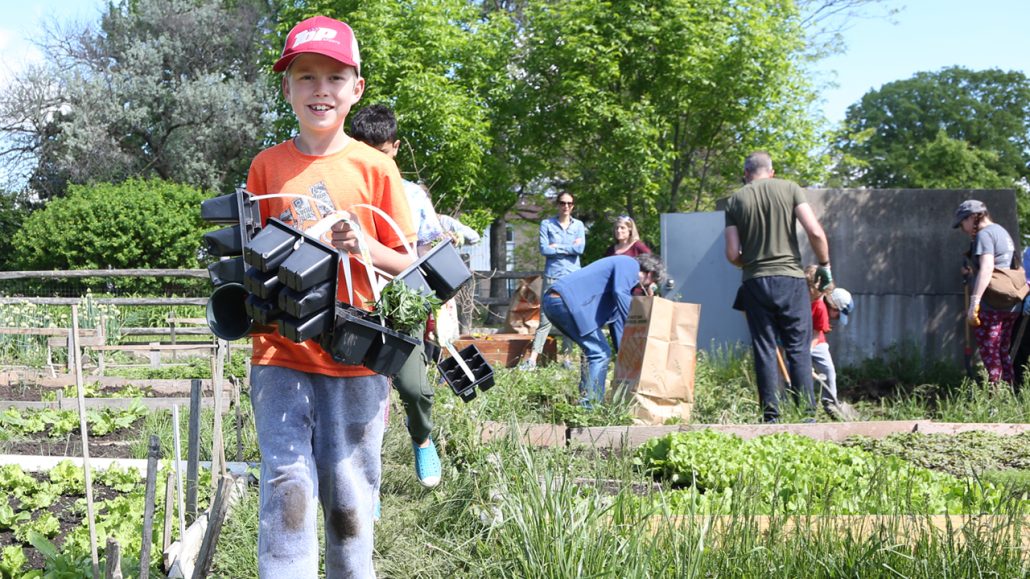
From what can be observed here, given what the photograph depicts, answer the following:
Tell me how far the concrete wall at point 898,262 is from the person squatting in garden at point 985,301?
1791 millimetres

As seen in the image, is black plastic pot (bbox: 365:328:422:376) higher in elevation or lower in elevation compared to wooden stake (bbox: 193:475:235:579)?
higher

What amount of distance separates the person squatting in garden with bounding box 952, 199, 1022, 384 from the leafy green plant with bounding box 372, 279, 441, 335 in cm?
648

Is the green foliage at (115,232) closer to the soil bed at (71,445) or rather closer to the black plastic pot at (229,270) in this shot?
the soil bed at (71,445)

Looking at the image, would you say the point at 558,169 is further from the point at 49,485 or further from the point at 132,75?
the point at 49,485

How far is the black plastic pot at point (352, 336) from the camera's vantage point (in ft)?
8.00

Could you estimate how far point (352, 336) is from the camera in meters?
2.45

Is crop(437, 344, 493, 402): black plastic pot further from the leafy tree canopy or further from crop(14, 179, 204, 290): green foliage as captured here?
crop(14, 179, 204, 290): green foliage

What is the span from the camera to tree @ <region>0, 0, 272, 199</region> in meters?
31.8

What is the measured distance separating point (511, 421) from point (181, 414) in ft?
11.3

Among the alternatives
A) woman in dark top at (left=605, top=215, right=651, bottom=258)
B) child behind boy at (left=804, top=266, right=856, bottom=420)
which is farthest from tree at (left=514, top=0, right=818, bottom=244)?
child behind boy at (left=804, top=266, right=856, bottom=420)

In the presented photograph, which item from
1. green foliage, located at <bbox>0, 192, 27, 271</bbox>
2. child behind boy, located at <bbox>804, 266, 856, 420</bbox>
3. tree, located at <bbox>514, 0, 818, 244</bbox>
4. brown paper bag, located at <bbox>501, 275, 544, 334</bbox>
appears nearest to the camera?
child behind boy, located at <bbox>804, 266, 856, 420</bbox>

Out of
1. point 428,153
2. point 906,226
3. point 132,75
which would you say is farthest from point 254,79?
point 906,226

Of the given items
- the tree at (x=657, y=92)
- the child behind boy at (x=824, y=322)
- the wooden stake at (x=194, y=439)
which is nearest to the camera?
the wooden stake at (x=194, y=439)

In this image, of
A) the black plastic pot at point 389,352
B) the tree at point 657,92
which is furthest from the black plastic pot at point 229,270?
the tree at point 657,92
